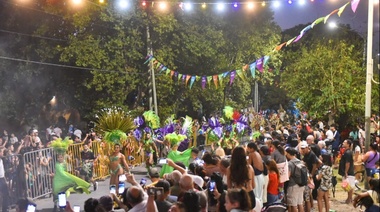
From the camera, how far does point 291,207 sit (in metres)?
9.02

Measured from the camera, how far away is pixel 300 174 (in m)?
8.77

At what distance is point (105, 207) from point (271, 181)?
12.9ft

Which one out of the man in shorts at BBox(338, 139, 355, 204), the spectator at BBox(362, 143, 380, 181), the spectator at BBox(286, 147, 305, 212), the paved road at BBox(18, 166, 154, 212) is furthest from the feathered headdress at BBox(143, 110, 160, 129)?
the spectator at BBox(286, 147, 305, 212)

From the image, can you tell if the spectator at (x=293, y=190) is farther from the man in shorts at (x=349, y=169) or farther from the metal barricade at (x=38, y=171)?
the metal barricade at (x=38, y=171)

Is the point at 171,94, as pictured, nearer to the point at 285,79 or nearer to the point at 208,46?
the point at 208,46

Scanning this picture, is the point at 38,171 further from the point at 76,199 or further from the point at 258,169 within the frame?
the point at 258,169

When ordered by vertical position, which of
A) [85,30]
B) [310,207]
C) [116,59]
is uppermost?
[85,30]

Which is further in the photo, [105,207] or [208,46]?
[208,46]

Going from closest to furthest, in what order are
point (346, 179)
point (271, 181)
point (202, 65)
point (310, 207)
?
point (271, 181) < point (310, 207) < point (346, 179) < point (202, 65)

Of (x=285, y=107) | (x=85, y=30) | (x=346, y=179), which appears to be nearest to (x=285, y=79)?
(x=85, y=30)

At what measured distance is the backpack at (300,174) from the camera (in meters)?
8.76

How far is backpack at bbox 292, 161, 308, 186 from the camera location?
8758mm

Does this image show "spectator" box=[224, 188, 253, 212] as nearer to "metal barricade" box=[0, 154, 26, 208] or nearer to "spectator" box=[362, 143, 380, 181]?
"spectator" box=[362, 143, 380, 181]

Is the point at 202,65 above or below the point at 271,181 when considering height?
above
